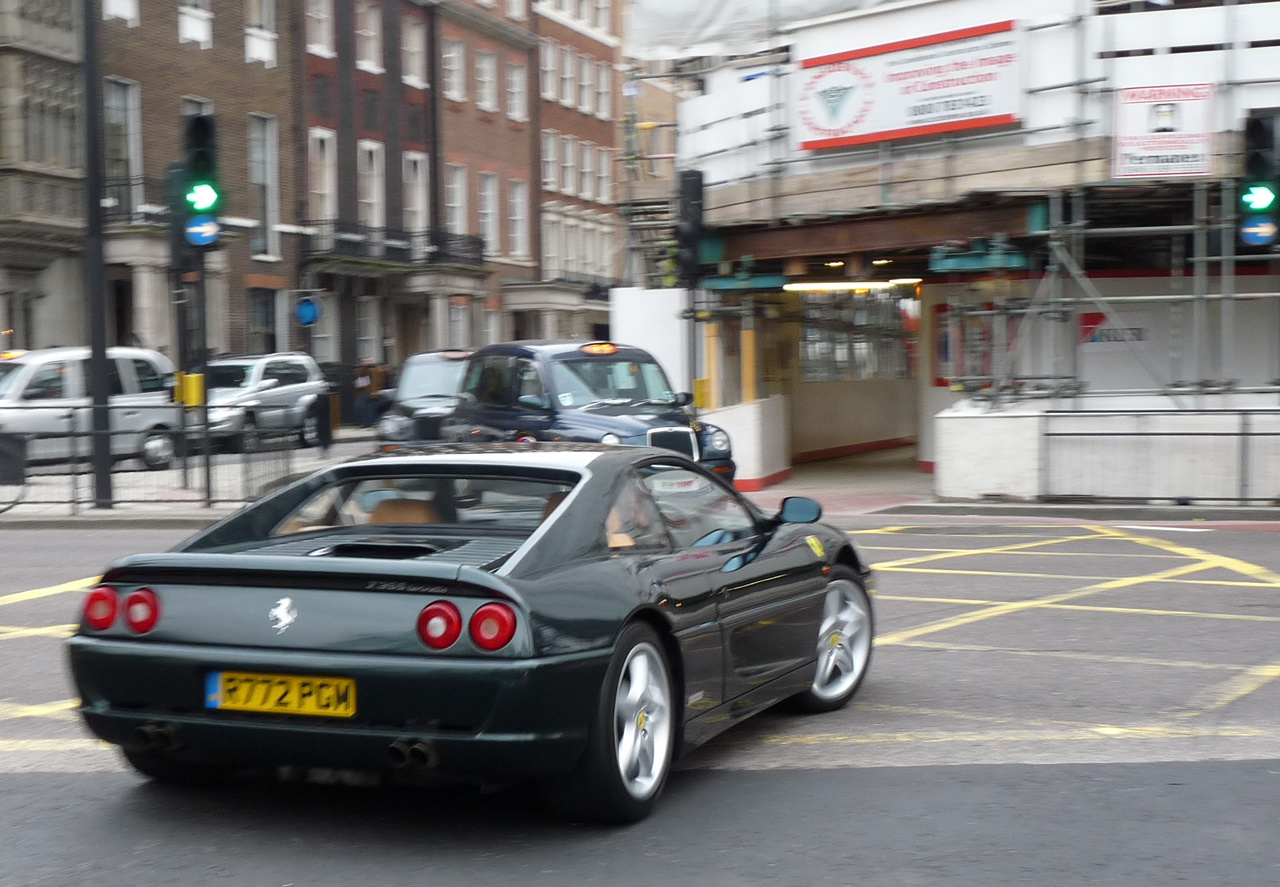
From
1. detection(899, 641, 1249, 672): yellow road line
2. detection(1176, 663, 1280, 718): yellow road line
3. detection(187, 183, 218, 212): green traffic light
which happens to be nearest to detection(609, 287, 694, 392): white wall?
detection(187, 183, 218, 212): green traffic light

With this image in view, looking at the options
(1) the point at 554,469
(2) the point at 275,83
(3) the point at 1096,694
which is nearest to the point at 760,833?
(1) the point at 554,469

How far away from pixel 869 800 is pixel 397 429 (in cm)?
1703

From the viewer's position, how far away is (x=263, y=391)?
98.8 feet

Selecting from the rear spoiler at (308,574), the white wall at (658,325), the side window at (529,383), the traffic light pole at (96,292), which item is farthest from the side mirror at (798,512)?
the white wall at (658,325)

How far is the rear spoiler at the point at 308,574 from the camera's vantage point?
4.87m

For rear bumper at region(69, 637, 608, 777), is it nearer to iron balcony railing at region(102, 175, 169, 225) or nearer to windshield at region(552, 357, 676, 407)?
windshield at region(552, 357, 676, 407)

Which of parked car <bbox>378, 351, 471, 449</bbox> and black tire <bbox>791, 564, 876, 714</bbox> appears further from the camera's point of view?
parked car <bbox>378, 351, 471, 449</bbox>

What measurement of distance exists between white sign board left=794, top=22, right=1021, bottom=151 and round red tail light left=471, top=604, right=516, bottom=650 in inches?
620

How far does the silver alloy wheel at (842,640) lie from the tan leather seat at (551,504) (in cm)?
177

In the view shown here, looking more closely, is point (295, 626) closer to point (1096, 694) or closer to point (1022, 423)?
point (1096, 694)

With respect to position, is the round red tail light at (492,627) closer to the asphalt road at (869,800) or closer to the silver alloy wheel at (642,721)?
the silver alloy wheel at (642,721)

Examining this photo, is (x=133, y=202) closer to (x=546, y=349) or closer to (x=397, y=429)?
(x=397, y=429)

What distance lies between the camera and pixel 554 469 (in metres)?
5.70

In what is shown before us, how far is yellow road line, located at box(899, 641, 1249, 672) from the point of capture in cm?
823
